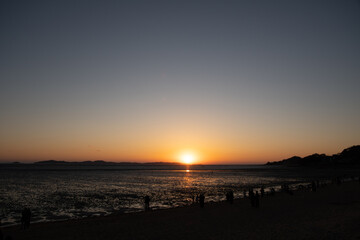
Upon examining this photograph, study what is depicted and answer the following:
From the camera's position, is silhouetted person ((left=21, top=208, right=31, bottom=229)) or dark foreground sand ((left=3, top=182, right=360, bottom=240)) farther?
silhouetted person ((left=21, top=208, right=31, bottom=229))

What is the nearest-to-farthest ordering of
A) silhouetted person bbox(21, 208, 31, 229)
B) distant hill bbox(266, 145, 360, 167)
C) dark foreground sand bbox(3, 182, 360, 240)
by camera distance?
dark foreground sand bbox(3, 182, 360, 240)
silhouetted person bbox(21, 208, 31, 229)
distant hill bbox(266, 145, 360, 167)

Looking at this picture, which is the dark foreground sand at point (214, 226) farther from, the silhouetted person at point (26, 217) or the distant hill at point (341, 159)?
the distant hill at point (341, 159)

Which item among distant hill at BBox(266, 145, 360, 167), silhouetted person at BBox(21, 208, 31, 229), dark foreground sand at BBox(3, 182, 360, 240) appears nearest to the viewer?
dark foreground sand at BBox(3, 182, 360, 240)

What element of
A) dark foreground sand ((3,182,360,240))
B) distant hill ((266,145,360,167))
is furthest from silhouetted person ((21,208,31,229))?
distant hill ((266,145,360,167))

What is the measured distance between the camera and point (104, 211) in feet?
88.7

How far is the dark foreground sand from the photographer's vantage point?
1603cm

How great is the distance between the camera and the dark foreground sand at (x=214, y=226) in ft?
52.6

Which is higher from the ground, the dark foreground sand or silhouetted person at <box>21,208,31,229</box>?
silhouetted person at <box>21,208,31,229</box>

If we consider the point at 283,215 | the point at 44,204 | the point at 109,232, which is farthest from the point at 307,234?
the point at 44,204

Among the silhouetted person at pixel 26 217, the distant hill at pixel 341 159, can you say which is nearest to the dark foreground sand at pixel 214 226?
the silhouetted person at pixel 26 217

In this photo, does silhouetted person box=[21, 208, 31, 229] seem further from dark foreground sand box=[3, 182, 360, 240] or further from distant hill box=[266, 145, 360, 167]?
distant hill box=[266, 145, 360, 167]

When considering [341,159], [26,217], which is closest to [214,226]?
[26,217]

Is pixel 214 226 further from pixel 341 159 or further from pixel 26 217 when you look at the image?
pixel 341 159

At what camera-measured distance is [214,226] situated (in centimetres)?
1875
